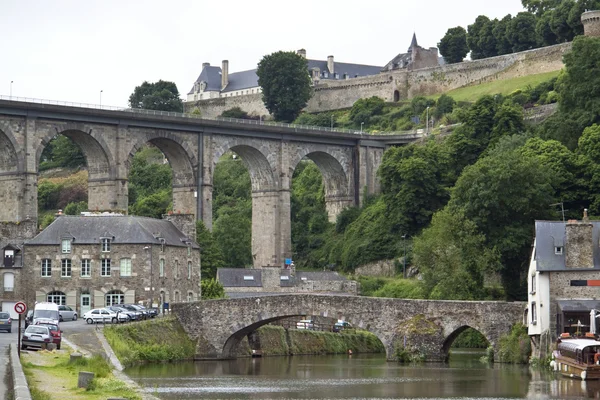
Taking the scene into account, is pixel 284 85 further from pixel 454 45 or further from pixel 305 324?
pixel 305 324

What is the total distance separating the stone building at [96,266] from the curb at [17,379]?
2164cm

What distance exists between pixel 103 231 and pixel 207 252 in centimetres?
2267

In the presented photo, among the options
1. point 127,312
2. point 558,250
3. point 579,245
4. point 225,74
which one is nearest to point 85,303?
point 127,312

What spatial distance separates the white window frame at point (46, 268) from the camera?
77250 millimetres

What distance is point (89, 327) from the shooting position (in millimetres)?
68500

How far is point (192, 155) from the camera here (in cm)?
10906

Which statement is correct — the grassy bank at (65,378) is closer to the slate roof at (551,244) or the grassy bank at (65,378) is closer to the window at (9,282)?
the window at (9,282)

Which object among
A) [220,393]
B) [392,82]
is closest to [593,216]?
[220,393]

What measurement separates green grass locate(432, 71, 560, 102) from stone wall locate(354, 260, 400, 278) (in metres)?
33.7

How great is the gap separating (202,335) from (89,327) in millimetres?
6811

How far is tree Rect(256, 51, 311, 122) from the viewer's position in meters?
160

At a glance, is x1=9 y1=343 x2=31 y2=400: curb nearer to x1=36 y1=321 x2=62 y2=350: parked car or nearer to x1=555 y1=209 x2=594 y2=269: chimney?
x1=36 y1=321 x2=62 y2=350: parked car

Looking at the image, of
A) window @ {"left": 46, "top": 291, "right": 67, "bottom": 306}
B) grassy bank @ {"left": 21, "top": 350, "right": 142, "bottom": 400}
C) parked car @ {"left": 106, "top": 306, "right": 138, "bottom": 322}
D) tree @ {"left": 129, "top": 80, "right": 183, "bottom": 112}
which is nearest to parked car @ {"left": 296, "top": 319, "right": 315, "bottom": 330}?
window @ {"left": 46, "top": 291, "right": 67, "bottom": 306}

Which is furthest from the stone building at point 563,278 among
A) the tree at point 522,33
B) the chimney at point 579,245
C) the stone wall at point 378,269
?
the tree at point 522,33
